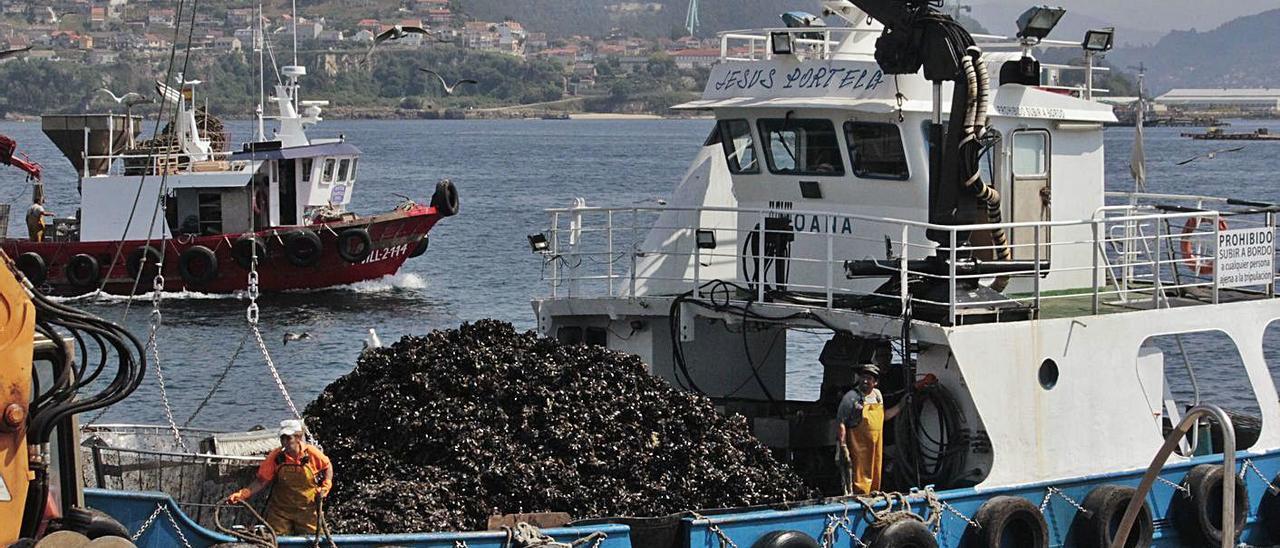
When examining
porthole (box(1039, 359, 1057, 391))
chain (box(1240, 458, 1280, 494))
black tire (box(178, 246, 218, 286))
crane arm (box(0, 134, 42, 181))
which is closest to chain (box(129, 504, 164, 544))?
porthole (box(1039, 359, 1057, 391))

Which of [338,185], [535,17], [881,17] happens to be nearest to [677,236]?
[881,17]

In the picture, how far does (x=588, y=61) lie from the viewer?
597ft

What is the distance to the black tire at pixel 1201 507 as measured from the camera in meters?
13.6

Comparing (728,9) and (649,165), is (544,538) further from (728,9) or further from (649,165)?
(728,9)

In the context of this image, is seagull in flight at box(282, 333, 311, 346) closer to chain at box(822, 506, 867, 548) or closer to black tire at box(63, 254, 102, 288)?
black tire at box(63, 254, 102, 288)

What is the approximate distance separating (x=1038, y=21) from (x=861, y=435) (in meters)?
4.42

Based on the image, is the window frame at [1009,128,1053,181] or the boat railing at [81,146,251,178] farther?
→ the boat railing at [81,146,251,178]

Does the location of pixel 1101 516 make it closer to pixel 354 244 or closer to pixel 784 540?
pixel 784 540

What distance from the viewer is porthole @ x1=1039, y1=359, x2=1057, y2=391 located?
13.3 metres

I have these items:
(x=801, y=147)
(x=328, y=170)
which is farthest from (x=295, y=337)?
(x=801, y=147)

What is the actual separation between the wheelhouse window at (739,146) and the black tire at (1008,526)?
433 cm

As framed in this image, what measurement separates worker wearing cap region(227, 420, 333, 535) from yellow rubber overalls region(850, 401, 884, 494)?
150 inches

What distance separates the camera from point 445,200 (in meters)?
40.9

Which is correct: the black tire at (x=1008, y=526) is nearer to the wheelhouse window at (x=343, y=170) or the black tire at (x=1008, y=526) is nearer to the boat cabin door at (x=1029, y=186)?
the boat cabin door at (x=1029, y=186)
